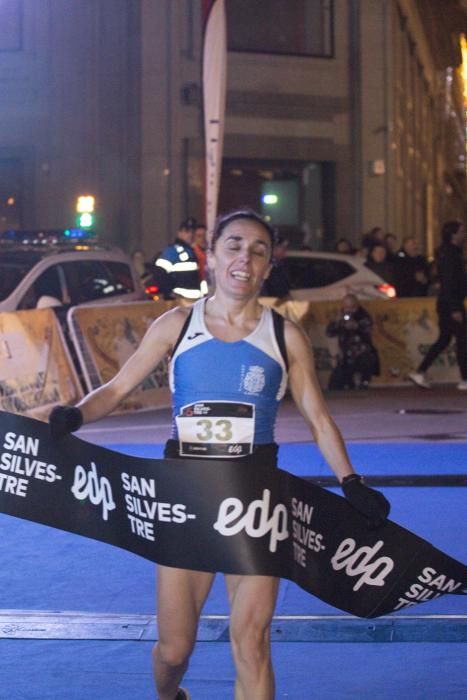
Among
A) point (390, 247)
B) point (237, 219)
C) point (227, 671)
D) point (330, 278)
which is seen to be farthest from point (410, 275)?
point (237, 219)

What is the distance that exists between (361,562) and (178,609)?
602 millimetres

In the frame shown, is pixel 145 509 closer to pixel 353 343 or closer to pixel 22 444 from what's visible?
pixel 22 444

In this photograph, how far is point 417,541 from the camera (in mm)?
4602

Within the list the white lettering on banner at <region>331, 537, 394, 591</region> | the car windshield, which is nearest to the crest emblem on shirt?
the white lettering on banner at <region>331, 537, 394, 591</region>

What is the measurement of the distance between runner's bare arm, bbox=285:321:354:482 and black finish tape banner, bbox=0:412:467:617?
220 mm

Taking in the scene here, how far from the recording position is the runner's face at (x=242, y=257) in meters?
4.71

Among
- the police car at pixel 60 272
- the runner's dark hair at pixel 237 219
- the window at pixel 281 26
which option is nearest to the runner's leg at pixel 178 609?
the runner's dark hair at pixel 237 219

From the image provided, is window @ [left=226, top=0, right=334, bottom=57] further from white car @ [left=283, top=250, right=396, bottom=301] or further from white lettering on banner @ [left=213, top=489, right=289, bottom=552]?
white lettering on banner @ [left=213, top=489, right=289, bottom=552]

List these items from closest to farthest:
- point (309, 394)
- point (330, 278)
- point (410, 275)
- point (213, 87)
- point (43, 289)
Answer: point (309, 394) < point (43, 289) < point (213, 87) < point (330, 278) < point (410, 275)

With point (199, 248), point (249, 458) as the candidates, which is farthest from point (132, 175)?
point (249, 458)

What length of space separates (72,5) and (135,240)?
16.5 feet

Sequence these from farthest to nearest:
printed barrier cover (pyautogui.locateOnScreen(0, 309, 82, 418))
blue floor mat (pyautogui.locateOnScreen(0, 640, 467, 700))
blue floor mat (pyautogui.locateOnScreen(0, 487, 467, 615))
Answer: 1. printed barrier cover (pyautogui.locateOnScreen(0, 309, 82, 418))
2. blue floor mat (pyautogui.locateOnScreen(0, 487, 467, 615))
3. blue floor mat (pyautogui.locateOnScreen(0, 640, 467, 700))

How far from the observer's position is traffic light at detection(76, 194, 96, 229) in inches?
1087

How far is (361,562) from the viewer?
4.57 metres
